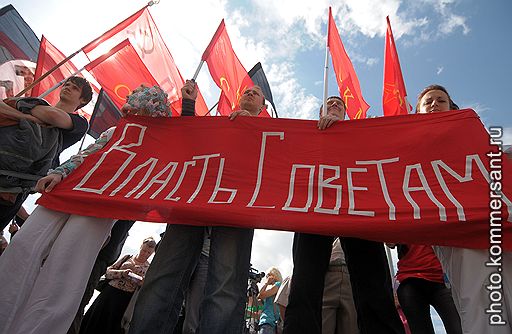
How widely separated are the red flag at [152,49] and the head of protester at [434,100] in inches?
159

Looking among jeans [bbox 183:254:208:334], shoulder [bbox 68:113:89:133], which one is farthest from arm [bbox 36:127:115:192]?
jeans [bbox 183:254:208:334]

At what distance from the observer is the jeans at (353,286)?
189 centimetres

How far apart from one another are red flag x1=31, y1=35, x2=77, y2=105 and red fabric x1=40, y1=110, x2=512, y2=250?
364cm

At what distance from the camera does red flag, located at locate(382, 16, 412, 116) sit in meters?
5.13

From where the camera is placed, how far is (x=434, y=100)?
2.82m

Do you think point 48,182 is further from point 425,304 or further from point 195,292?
point 425,304

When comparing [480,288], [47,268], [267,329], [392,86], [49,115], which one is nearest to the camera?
[480,288]

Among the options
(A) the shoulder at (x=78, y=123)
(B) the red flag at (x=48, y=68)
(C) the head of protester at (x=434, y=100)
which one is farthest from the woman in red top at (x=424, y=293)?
(B) the red flag at (x=48, y=68)

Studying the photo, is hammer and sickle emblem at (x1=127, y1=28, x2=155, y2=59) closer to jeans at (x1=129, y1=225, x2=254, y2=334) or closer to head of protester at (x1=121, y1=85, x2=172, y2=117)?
head of protester at (x1=121, y1=85, x2=172, y2=117)

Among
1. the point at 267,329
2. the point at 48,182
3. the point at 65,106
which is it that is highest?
the point at 65,106

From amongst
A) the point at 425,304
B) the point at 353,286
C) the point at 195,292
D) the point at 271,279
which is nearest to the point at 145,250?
the point at 195,292

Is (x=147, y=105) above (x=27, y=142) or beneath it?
above

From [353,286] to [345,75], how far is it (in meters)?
4.21

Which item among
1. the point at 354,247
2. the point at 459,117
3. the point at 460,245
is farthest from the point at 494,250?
the point at 459,117
